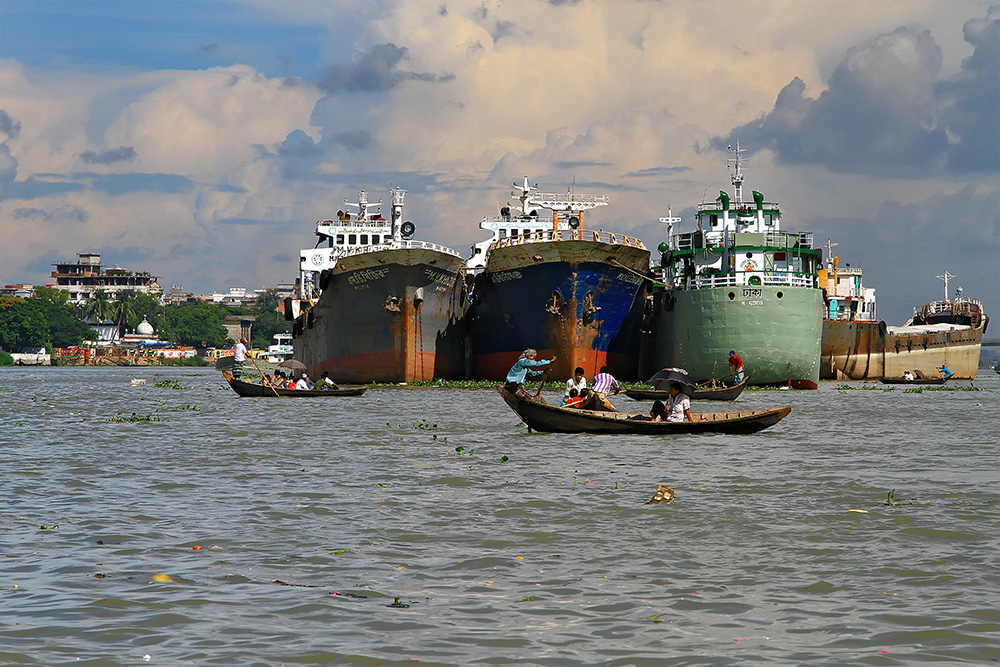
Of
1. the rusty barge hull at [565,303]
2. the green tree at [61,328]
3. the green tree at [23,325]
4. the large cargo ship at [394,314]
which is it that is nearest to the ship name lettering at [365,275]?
the large cargo ship at [394,314]

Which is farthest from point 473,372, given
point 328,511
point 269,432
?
point 328,511

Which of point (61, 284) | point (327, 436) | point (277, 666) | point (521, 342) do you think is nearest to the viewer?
point (277, 666)

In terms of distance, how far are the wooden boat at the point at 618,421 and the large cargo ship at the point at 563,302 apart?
→ 20967 millimetres

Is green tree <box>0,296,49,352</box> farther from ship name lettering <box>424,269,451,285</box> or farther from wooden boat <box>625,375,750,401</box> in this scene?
wooden boat <box>625,375,750,401</box>

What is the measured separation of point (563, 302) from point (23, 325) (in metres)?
123

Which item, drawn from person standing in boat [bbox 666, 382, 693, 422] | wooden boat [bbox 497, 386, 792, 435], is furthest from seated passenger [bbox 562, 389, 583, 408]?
person standing in boat [bbox 666, 382, 693, 422]

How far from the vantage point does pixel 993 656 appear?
6.68 metres

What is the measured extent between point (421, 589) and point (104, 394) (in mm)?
42303

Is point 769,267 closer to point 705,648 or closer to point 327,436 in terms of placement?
point 327,436

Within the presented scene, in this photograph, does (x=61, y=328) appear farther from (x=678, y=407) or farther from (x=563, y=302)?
(x=678, y=407)

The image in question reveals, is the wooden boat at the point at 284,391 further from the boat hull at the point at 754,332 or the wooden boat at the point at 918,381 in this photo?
the wooden boat at the point at 918,381

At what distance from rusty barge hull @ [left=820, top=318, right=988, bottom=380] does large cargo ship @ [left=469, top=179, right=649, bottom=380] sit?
1718 cm

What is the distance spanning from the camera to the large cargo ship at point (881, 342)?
60.0 metres

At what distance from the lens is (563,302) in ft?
143
